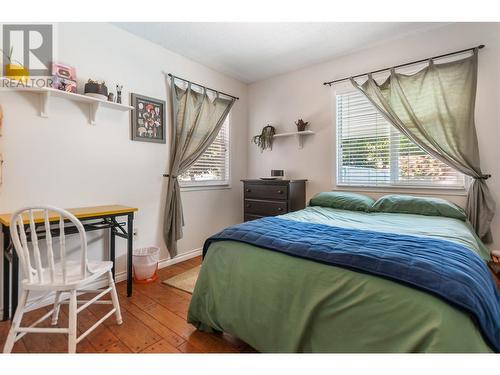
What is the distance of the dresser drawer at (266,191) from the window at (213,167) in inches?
20.3

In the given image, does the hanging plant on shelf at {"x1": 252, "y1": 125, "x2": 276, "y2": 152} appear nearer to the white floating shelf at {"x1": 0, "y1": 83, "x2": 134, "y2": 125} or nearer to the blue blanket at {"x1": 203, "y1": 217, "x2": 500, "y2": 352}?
the white floating shelf at {"x1": 0, "y1": 83, "x2": 134, "y2": 125}

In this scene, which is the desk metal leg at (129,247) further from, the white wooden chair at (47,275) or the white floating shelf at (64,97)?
the white floating shelf at (64,97)

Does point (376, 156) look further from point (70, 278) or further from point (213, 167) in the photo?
point (70, 278)

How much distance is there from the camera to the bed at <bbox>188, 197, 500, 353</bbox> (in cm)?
95

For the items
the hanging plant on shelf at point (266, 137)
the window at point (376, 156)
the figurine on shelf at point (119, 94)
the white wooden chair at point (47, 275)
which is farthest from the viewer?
the hanging plant on shelf at point (266, 137)

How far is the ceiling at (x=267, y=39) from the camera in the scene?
255 cm

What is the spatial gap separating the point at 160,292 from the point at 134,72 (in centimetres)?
231

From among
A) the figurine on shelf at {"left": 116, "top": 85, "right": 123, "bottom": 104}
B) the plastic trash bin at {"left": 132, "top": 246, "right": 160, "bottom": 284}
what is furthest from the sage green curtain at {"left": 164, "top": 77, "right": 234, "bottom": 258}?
the figurine on shelf at {"left": 116, "top": 85, "right": 123, "bottom": 104}

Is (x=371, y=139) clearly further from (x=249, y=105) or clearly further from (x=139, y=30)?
(x=139, y=30)

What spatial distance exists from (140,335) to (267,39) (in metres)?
3.04

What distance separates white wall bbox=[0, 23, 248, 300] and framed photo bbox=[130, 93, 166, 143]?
0.07 metres

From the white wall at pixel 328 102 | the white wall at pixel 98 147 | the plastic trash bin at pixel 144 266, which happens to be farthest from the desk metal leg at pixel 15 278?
the white wall at pixel 328 102
